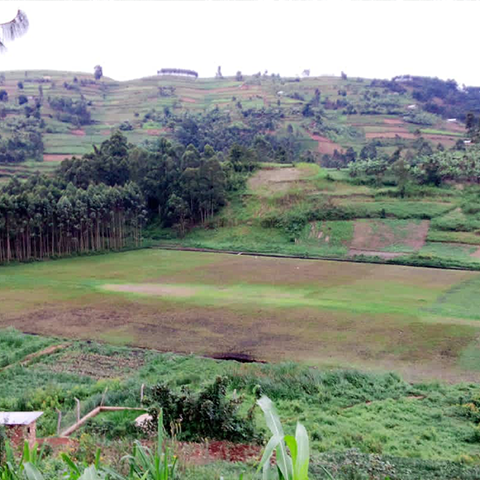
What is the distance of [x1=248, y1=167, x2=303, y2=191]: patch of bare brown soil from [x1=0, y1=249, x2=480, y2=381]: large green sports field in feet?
60.0

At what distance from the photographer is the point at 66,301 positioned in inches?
1096

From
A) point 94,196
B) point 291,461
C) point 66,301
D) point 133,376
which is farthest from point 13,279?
point 291,461

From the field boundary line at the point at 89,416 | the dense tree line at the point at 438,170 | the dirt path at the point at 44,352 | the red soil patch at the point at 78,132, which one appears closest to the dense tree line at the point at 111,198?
the dense tree line at the point at 438,170

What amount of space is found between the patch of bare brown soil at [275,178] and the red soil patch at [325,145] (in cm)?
2591

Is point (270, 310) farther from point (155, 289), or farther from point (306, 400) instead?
point (306, 400)

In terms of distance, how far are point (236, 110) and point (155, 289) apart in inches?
3183

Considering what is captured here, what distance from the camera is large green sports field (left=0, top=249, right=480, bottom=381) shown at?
19.6 metres

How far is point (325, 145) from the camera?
87.4m

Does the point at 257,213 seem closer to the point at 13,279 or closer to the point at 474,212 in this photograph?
the point at 474,212

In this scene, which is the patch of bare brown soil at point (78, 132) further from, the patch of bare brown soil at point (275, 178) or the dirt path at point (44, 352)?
the dirt path at point (44, 352)

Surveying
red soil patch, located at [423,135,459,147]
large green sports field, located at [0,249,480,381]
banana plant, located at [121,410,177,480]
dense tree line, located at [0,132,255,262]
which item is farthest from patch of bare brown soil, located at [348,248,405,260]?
red soil patch, located at [423,135,459,147]

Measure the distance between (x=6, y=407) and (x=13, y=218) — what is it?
2874 cm

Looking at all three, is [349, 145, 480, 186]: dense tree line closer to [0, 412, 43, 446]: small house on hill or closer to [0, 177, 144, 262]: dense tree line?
[0, 177, 144, 262]: dense tree line

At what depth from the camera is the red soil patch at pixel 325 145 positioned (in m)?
85.0
